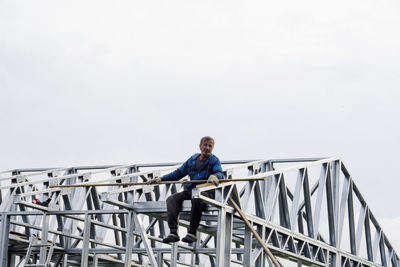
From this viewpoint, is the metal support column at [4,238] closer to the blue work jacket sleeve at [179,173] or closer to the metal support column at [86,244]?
the metal support column at [86,244]

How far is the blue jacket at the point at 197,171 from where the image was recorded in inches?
770

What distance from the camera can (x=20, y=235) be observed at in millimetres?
28344

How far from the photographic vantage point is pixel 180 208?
1970 centimetres

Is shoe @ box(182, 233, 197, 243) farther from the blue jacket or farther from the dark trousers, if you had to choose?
the blue jacket

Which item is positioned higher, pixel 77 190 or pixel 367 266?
pixel 77 190

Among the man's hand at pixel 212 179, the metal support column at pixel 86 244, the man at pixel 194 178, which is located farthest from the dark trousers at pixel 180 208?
the metal support column at pixel 86 244

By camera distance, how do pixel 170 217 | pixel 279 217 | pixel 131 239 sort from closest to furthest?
pixel 170 217, pixel 131 239, pixel 279 217

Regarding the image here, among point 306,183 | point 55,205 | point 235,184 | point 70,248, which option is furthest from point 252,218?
point 70,248

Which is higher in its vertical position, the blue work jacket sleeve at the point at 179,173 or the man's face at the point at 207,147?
the man's face at the point at 207,147

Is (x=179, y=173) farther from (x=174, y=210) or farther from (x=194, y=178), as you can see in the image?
(x=174, y=210)

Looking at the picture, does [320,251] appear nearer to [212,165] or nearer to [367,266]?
[367,266]

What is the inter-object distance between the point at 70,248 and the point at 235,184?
9.33m

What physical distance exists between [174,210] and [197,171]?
97 centimetres

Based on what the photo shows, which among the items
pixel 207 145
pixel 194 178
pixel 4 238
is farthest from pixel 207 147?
pixel 4 238
